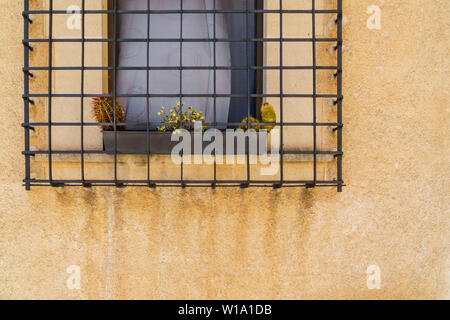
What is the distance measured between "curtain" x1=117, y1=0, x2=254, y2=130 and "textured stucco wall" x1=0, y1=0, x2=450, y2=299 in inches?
27.8

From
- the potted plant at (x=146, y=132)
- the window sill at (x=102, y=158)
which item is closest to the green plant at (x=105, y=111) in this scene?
the potted plant at (x=146, y=132)

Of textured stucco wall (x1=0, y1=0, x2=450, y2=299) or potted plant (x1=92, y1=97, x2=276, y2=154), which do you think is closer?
potted plant (x1=92, y1=97, x2=276, y2=154)

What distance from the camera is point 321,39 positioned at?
2.35 m

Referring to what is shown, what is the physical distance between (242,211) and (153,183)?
71 centimetres

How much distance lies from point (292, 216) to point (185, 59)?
5.00 ft

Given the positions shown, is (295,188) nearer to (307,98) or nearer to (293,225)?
(293,225)

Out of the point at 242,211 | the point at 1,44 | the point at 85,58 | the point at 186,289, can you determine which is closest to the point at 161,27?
the point at 85,58

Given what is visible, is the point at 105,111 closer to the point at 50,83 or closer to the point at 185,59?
the point at 50,83

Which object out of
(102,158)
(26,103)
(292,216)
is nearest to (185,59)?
(102,158)

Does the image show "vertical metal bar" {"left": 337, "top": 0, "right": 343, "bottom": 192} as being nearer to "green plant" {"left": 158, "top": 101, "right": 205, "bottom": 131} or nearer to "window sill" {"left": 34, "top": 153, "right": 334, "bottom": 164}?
"window sill" {"left": 34, "top": 153, "right": 334, "bottom": 164}

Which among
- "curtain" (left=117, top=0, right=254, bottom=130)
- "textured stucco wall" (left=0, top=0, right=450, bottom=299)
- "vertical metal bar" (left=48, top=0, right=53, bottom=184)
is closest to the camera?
"vertical metal bar" (left=48, top=0, right=53, bottom=184)

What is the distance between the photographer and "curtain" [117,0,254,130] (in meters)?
2.60

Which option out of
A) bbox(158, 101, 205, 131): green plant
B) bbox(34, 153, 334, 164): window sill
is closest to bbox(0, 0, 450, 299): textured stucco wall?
bbox(34, 153, 334, 164): window sill

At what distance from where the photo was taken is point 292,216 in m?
2.46
